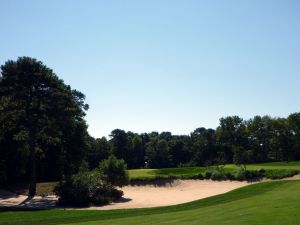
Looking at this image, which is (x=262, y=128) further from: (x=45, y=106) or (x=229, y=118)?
(x=45, y=106)

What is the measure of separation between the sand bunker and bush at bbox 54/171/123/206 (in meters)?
0.91

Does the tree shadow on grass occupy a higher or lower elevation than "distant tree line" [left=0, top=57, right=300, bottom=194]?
lower

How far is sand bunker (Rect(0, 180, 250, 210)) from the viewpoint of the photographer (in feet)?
91.5

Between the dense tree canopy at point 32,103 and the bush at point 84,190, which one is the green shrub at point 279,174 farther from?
the dense tree canopy at point 32,103

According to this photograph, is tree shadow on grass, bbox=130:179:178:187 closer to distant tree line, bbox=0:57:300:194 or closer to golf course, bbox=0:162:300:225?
distant tree line, bbox=0:57:300:194

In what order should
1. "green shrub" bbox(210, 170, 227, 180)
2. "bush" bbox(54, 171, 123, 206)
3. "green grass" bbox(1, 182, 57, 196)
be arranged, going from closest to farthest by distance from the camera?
"bush" bbox(54, 171, 123, 206)
"green grass" bbox(1, 182, 57, 196)
"green shrub" bbox(210, 170, 227, 180)

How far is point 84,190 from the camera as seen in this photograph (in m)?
28.5

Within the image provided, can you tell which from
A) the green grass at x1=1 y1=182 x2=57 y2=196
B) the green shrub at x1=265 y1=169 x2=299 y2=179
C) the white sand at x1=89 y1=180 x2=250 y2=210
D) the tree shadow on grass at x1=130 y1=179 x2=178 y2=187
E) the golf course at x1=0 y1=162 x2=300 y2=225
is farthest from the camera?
the tree shadow on grass at x1=130 y1=179 x2=178 y2=187

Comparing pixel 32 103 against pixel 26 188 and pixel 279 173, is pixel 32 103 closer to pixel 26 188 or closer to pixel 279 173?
pixel 26 188

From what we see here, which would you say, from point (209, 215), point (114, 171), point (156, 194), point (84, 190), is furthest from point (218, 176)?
point (209, 215)

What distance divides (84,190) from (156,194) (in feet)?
28.2

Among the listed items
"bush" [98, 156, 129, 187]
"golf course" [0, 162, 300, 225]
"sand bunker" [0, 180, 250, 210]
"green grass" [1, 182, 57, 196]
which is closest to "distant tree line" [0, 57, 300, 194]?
"green grass" [1, 182, 57, 196]

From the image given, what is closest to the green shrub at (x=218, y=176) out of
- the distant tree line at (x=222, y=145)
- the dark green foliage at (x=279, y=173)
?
the dark green foliage at (x=279, y=173)

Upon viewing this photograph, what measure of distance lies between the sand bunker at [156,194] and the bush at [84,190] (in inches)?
35.6
